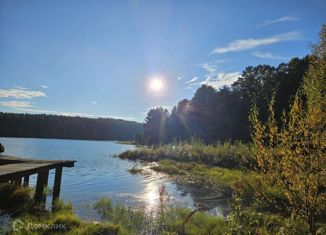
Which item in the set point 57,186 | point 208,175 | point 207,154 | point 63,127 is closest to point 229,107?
point 207,154

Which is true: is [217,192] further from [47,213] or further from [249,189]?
[47,213]

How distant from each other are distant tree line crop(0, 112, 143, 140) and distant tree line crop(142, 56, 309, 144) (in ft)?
158

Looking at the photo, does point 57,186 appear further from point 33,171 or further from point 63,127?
point 63,127

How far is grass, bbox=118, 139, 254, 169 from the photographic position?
890 inches

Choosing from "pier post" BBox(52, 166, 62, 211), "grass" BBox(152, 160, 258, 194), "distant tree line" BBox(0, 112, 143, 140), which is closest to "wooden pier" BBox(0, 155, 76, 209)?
"pier post" BBox(52, 166, 62, 211)

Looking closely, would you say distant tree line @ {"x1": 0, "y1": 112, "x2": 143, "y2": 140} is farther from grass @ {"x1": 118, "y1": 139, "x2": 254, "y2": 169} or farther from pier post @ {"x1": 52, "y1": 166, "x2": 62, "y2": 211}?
pier post @ {"x1": 52, "y1": 166, "x2": 62, "y2": 211}

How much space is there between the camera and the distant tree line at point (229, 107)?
4378 cm

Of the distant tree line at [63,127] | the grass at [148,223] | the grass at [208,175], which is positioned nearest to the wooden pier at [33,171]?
the grass at [148,223]

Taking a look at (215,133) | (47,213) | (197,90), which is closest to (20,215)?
(47,213)

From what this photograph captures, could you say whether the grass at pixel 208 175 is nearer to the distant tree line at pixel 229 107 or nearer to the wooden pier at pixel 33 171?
the wooden pier at pixel 33 171

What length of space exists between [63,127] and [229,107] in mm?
98943

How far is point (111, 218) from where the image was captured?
29.3 feet

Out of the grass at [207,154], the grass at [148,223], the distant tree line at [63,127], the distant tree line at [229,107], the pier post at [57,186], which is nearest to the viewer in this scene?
the grass at [148,223]

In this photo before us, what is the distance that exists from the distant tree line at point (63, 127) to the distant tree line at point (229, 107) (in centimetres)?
4819
